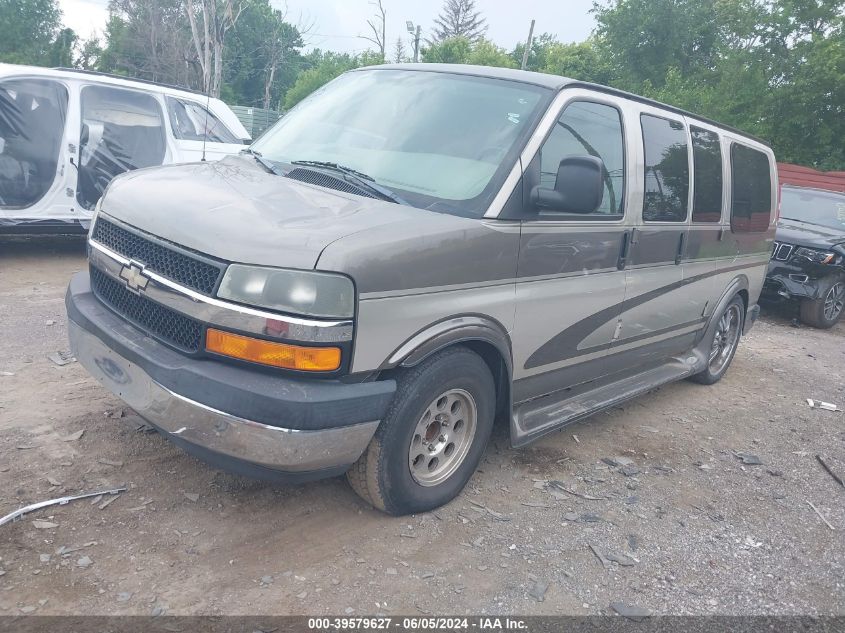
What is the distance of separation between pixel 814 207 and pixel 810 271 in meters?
1.69

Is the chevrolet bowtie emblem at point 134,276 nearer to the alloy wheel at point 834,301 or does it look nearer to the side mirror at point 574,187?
the side mirror at point 574,187

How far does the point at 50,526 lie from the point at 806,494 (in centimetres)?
408

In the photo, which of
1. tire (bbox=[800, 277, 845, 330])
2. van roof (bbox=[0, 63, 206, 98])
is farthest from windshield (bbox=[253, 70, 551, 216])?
tire (bbox=[800, 277, 845, 330])

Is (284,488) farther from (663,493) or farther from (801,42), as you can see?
(801,42)

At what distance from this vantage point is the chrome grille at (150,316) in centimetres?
290

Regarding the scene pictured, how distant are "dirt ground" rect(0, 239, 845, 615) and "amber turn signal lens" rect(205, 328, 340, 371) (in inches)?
34.3

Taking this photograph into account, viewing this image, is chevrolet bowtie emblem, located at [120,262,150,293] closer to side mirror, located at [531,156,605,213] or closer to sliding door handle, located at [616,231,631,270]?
side mirror, located at [531,156,605,213]

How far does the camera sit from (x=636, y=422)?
5.18 m

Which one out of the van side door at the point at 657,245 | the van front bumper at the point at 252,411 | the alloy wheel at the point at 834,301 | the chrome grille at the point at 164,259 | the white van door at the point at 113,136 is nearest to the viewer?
the van front bumper at the point at 252,411

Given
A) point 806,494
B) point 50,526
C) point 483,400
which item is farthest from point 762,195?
point 50,526

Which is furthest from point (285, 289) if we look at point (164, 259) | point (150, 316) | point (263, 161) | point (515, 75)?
point (515, 75)

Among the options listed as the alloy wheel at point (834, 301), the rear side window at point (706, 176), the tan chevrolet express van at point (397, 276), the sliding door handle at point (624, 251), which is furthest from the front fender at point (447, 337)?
the alloy wheel at point (834, 301)

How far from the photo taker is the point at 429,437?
3.44 metres

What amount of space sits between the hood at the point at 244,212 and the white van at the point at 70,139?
363 centimetres
